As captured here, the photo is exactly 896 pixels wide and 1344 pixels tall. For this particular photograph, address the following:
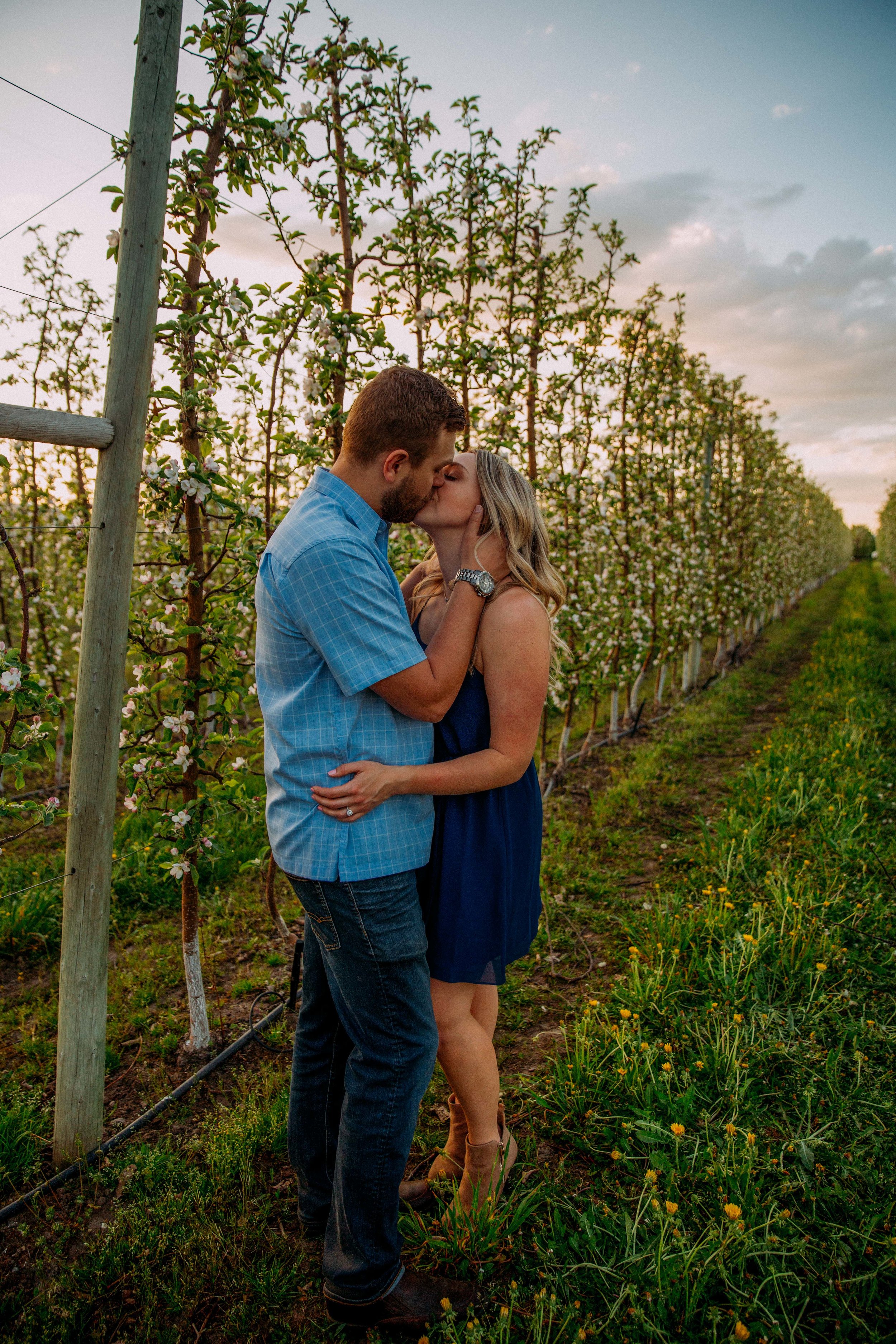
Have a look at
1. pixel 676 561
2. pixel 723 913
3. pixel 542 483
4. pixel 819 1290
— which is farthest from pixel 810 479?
pixel 819 1290

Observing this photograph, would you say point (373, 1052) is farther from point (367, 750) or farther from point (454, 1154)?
point (454, 1154)

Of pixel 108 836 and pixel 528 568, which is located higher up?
pixel 528 568

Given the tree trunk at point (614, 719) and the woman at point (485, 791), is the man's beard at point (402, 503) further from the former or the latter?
the tree trunk at point (614, 719)

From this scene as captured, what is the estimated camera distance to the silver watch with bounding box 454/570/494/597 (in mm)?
1844

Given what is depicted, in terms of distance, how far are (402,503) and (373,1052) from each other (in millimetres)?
1336

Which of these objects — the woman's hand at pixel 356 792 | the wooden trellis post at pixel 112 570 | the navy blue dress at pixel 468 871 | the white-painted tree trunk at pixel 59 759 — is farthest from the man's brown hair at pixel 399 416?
the white-painted tree trunk at pixel 59 759

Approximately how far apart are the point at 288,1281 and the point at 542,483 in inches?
197

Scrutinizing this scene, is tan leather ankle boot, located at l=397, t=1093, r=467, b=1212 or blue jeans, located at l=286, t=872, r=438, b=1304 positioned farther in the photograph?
tan leather ankle boot, located at l=397, t=1093, r=467, b=1212

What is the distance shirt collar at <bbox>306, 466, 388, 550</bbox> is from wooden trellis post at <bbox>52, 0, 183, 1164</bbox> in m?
0.79

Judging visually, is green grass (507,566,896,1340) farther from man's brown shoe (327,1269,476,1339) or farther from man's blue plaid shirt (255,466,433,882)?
man's blue plaid shirt (255,466,433,882)

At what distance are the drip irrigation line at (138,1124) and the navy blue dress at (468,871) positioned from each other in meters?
0.85

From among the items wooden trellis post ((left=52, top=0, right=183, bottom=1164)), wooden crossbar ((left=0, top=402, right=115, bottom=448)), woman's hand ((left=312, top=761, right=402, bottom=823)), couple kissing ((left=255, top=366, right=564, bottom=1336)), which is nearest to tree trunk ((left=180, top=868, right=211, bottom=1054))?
wooden trellis post ((left=52, top=0, right=183, bottom=1164))

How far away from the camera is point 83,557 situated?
5.18 m

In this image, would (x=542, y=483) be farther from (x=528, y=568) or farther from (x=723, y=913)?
(x=528, y=568)
